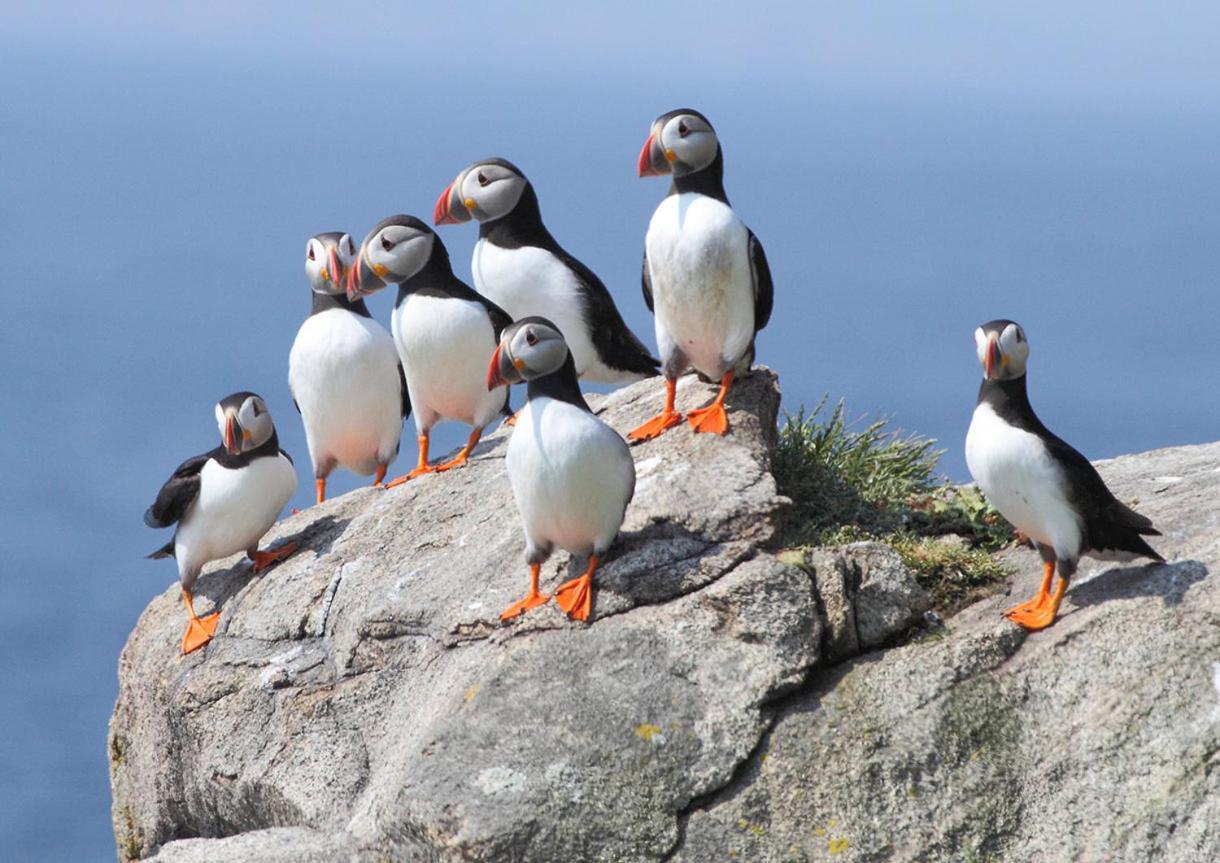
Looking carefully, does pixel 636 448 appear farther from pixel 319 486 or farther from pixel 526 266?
pixel 319 486

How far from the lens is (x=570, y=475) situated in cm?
611

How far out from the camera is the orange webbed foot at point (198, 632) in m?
7.59

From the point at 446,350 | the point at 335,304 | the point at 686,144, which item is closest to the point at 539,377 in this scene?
the point at 686,144

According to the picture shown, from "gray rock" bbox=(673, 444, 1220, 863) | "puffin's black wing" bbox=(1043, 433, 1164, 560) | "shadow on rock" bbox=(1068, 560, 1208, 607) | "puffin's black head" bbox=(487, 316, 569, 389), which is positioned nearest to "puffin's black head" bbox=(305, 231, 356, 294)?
"puffin's black head" bbox=(487, 316, 569, 389)

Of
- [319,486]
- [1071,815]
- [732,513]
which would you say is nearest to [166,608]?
[319,486]

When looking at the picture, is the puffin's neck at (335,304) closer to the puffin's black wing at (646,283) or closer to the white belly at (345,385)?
the white belly at (345,385)

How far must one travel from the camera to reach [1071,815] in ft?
18.0

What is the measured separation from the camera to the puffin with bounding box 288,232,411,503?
8.57 m

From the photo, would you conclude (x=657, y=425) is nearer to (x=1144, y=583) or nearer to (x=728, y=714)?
(x=728, y=714)

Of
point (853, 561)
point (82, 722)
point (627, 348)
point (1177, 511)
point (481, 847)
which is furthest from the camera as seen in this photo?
point (82, 722)

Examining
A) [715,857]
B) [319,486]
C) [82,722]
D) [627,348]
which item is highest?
[627,348]

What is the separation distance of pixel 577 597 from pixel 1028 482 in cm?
166

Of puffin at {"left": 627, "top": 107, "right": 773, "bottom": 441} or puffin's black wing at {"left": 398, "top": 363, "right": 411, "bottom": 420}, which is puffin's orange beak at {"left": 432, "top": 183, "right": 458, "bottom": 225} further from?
puffin at {"left": 627, "top": 107, "right": 773, "bottom": 441}

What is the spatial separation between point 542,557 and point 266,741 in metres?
1.48
